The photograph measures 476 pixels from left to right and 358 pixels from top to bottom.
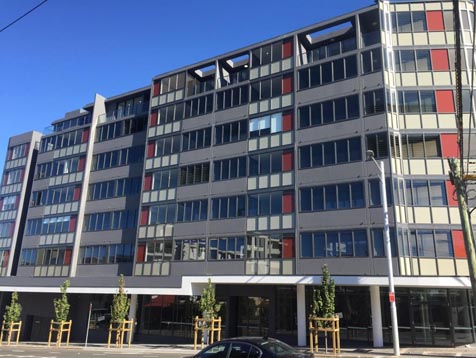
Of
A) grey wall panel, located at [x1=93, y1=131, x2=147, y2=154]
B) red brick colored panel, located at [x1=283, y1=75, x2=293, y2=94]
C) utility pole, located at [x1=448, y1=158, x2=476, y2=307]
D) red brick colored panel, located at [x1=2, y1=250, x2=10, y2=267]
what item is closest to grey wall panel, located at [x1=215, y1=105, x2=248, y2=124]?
red brick colored panel, located at [x1=283, y1=75, x2=293, y2=94]

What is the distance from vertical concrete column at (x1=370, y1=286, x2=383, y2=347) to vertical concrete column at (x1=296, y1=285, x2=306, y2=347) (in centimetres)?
422

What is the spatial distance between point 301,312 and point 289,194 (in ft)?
25.7

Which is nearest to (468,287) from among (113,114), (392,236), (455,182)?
(392,236)

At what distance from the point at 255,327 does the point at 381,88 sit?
60.6ft

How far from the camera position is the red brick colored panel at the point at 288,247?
28.1m

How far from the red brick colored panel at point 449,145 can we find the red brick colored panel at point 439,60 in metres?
4.76

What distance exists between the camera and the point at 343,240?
86.5 feet

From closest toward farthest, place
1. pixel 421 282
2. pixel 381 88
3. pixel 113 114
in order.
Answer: pixel 421 282 → pixel 381 88 → pixel 113 114

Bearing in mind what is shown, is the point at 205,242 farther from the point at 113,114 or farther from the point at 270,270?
the point at 113,114

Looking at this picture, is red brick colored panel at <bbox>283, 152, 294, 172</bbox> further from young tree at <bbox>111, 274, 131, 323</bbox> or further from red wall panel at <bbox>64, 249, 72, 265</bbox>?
red wall panel at <bbox>64, 249, 72, 265</bbox>

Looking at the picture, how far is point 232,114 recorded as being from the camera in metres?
33.9

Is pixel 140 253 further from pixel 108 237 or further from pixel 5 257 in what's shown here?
pixel 5 257

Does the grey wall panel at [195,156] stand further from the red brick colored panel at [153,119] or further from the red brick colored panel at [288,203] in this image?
the red brick colored panel at [288,203]

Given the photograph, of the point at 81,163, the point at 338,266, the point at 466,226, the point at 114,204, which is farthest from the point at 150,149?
the point at 466,226
